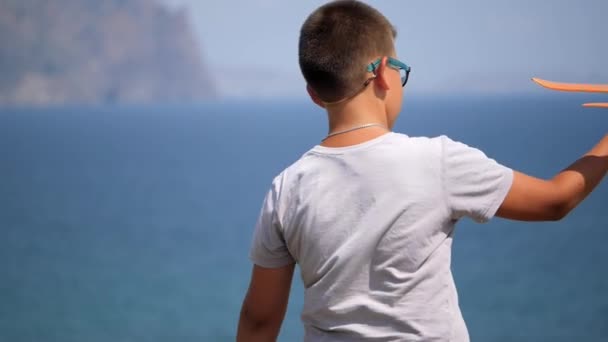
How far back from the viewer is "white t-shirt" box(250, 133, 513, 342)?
6.42 feet

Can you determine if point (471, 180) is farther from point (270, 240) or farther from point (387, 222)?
point (270, 240)

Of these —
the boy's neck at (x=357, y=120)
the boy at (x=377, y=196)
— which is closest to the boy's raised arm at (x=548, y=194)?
the boy at (x=377, y=196)

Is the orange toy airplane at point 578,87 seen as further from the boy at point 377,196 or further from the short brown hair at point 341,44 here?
the short brown hair at point 341,44

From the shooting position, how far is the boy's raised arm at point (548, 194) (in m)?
1.97

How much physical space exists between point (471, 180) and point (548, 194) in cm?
17

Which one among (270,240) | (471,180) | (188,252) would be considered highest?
(471,180)

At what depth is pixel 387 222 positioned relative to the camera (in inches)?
77.5

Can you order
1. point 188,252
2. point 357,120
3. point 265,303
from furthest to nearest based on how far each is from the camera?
point 188,252, point 265,303, point 357,120

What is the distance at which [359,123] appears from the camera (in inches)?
Result: 81.3

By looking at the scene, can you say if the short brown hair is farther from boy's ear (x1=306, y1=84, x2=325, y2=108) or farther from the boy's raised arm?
the boy's raised arm

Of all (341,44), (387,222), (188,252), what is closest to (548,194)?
(387,222)

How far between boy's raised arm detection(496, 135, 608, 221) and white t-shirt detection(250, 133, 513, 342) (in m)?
0.03

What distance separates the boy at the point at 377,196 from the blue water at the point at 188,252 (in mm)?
29128

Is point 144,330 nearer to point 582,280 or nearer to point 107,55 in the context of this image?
point 582,280
